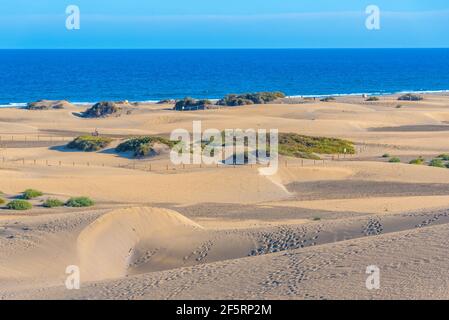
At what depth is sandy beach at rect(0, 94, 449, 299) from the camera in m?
13.1

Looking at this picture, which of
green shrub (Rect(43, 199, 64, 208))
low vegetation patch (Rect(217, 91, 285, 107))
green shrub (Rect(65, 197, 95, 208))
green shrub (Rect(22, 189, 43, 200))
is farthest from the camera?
→ low vegetation patch (Rect(217, 91, 285, 107))

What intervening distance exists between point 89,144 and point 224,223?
1888 cm

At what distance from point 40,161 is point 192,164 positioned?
267 inches

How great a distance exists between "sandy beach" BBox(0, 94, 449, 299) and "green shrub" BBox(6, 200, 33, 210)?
0.34 meters

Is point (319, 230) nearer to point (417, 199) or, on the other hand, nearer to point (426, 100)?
point (417, 199)

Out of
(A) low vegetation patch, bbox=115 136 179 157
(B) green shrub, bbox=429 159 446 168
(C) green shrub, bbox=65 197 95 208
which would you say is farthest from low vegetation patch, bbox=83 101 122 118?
(C) green shrub, bbox=65 197 95 208

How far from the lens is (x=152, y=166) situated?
117 feet

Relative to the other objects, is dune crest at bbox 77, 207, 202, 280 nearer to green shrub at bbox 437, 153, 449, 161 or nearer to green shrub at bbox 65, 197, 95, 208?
green shrub at bbox 65, 197, 95, 208

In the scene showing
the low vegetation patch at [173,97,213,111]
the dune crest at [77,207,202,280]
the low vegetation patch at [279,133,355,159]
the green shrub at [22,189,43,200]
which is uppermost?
the low vegetation patch at [173,97,213,111]

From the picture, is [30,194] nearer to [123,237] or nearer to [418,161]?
[123,237]

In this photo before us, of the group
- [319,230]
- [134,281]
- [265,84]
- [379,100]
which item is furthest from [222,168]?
[265,84]

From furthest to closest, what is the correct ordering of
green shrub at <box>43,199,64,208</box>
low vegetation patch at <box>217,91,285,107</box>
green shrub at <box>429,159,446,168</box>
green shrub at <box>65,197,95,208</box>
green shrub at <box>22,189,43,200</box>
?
1. low vegetation patch at <box>217,91,285,107</box>
2. green shrub at <box>429,159,446,168</box>
3. green shrub at <box>22,189,43,200</box>
4. green shrub at <box>65,197,95,208</box>
5. green shrub at <box>43,199,64,208</box>

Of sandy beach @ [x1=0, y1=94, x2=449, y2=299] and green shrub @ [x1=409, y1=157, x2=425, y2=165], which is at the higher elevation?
green shrub @ [x1=409, y1=157, x2=425, y2=165]

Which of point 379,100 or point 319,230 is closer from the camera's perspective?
point 319,230
